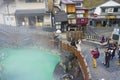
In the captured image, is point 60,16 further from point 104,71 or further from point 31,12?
point 104,71

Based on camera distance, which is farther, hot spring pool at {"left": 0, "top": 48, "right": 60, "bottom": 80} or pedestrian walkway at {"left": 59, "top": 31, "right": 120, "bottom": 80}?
hot spring pool at {"left": 0, "top": 48, "right": 60, "bottom": 80}

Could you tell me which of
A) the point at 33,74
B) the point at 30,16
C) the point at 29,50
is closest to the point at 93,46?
the point at 33,74

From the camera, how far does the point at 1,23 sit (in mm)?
38812

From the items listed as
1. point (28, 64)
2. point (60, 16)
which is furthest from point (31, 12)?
point (28, 64)

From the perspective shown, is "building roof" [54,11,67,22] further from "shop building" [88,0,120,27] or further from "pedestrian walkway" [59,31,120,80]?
"pedestrian walkway" [59,31,120,80]

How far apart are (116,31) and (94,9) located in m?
19.4

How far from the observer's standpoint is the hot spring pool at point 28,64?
2241cm

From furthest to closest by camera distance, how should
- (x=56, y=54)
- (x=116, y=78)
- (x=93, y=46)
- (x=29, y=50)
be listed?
(x=29, y=50) → (x=56, y=54) → (x=93, y=46) → (x=116, y=78)

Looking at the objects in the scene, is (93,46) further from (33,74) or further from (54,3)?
(54,3)

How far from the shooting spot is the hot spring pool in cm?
2241

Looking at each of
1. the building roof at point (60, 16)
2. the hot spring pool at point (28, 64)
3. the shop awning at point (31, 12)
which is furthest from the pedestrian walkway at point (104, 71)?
the shop awning at point (31, 12)

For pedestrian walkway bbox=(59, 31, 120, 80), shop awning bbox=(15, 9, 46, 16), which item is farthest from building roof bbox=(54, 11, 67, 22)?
pedestrian walkway bbox=(59, 31, 120, 80)

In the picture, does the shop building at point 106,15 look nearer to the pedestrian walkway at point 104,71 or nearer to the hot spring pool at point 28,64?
the hot spring pool at point 28,64

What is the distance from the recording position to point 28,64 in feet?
84.8
